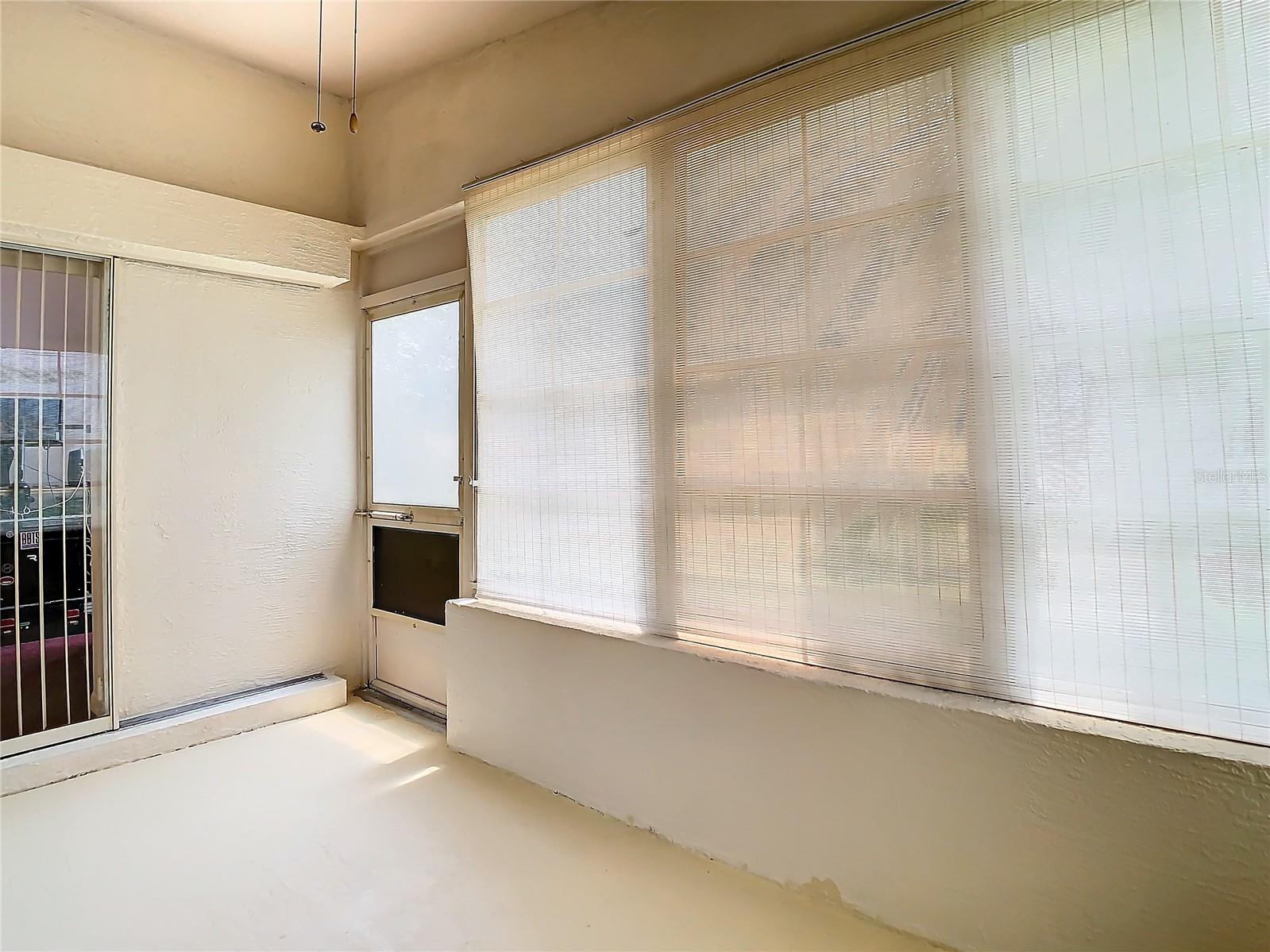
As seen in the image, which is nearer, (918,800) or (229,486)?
(918,800)

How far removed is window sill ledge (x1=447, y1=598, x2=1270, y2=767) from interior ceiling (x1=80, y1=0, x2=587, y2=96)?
2649mm

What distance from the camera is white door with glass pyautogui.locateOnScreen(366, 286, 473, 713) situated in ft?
11.0

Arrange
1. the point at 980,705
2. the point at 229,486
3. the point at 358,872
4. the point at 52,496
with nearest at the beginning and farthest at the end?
1. the point at 980,705
2. the point at 358,872
3. the point at 52,496
4. the point at 229,486

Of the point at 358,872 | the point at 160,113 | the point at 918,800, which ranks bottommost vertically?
the point at 358,872

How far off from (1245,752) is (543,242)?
270 centimetres

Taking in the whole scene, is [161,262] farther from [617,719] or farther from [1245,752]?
[1245,752]

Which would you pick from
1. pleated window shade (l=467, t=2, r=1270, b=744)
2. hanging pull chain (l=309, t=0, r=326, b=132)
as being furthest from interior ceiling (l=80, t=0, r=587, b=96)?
pleated window shade (l=467, t=2, r=1270, b=744)

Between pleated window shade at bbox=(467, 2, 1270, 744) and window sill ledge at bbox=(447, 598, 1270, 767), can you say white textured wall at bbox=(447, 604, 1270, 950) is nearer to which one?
window sill ledge at bbox=(447, 598, 1270, 767)

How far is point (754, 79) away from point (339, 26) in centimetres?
214

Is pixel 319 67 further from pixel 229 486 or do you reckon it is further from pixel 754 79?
pixel 754 79

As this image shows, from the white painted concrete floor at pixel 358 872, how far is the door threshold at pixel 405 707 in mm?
484

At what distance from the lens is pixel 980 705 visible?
5.61 feet

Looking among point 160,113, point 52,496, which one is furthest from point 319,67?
point 52,496

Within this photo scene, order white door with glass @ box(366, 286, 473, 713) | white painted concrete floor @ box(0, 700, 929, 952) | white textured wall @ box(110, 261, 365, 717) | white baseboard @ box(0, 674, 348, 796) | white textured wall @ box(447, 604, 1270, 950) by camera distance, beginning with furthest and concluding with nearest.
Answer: white door with glass @ box(366, 286, 473, 713)
white textured wall @ box(110, 261, 365, 717)
white baseboard @ box(0, 674, 348, 796)
white painted concrete floor @ box(0, 700, 929, 952)
white textured wall @ box(447, 604, 1270, 950)
